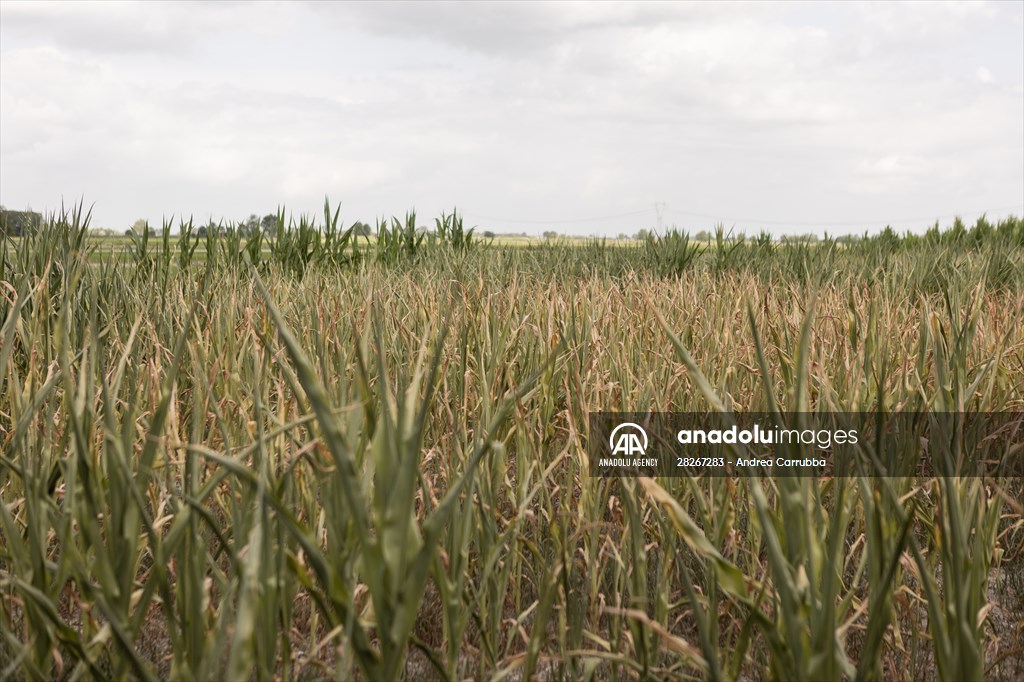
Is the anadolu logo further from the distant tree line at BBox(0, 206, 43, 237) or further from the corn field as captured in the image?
the distant tree line at BBox(0, 206, 43, 237)

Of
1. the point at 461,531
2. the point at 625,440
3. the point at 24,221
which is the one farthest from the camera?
the point at 24,221

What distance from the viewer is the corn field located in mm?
1067

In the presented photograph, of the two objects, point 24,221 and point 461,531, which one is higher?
point 24,221

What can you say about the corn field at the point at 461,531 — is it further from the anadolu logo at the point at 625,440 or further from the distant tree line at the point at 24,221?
the distant tree line at the point at 24,221

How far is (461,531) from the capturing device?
133cm

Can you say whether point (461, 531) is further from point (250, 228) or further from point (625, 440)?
point (250, 228)

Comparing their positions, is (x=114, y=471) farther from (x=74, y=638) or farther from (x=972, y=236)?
(x=972, y=236)

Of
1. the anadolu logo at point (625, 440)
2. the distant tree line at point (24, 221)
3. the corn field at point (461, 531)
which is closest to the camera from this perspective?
the corn field at point (461, 531)

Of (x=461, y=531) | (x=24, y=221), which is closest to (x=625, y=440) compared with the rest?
(x=461, y=531)

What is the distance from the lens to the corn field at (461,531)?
1067mm

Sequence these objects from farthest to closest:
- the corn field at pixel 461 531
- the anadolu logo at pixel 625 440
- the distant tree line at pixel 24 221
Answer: the distant tree line at pixel 24 221
the anadolu logo at pixel 625 440
the corn field at pixel 461 531

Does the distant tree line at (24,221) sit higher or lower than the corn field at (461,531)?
higher

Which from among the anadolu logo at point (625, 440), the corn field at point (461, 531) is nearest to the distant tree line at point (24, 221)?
the corn field at point (461, 531)

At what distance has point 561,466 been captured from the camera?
7.25ft
